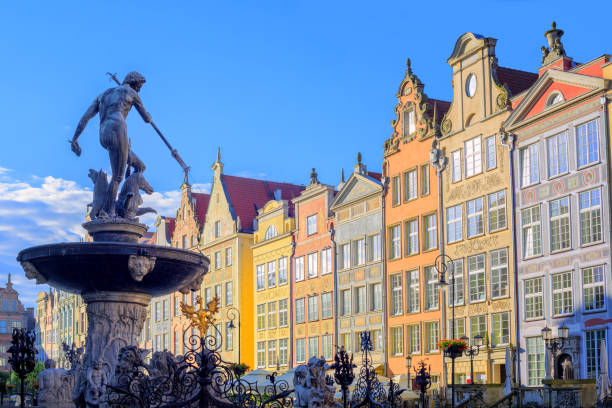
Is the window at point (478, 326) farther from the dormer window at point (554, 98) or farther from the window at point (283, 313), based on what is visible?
the window at point (283, 313)

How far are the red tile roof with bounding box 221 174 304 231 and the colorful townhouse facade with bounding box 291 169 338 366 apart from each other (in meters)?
7.79

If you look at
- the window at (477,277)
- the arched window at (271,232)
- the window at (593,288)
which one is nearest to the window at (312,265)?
the arched window at (271,232)

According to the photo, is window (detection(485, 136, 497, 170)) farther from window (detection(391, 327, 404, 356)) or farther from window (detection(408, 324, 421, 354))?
window (detection(391, 327, 404, 356))

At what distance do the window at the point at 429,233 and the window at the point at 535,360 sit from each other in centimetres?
744

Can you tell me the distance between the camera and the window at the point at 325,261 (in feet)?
160

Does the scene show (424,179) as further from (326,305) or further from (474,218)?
(326,305)

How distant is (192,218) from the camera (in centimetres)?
6619

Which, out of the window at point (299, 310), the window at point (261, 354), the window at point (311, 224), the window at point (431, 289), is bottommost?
the window at point (261, 354)

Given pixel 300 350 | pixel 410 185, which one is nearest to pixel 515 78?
pixel 410 185

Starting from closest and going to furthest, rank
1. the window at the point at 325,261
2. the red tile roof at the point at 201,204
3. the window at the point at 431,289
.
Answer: the window at the point at 431,289 → the window at the point at 325,261 → the red tile roof at the point at 201,204

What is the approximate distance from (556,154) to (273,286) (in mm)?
23198

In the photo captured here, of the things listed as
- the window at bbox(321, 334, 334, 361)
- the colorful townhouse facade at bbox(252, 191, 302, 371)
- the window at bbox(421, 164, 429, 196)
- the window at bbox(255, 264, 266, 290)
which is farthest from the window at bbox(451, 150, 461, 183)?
the window at bbox(255, 264, 266, 290)

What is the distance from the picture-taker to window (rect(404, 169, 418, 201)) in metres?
42.8

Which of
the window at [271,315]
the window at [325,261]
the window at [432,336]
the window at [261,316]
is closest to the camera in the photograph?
the window at [432,336]
